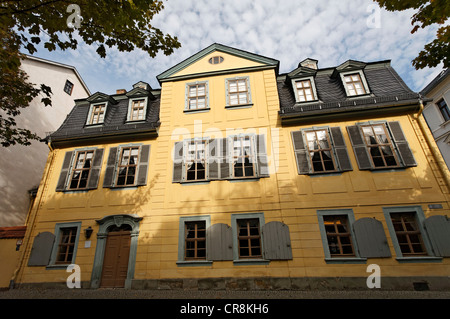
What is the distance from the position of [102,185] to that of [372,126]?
12302mm

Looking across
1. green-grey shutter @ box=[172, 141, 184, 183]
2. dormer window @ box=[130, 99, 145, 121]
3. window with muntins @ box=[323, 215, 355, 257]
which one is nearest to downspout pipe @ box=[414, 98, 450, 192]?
window with muntins @ box=[323, 215, 355, 257]

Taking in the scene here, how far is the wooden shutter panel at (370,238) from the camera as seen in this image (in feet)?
24.7

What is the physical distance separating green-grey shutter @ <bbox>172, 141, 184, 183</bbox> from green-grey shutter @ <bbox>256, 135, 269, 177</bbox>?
3473mm

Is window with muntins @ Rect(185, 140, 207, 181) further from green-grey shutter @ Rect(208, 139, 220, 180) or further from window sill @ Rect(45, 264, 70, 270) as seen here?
window sill @ Rect(45, 264, 70, 270)

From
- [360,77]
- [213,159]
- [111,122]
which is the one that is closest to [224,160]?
[213,159]

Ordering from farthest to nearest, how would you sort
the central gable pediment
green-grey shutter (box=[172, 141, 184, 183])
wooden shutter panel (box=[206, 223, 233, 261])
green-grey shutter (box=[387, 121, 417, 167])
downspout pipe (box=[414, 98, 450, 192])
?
the central gable pediment → green-grey shutter (box=[172, 141, 184, 183]) → green-grey shutter (box=[387, 121, 417, 167]) → wooden shutter panel (box=[206, 223, 233, 261]) → downspout pipe (box=[414, 98, 450, 192])

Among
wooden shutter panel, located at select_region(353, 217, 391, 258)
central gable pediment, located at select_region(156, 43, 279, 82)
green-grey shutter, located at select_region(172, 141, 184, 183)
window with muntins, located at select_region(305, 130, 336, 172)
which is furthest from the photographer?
central gable pediment, located at select_region(156, 43, 279, 82)

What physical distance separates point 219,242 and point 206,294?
177 centimetres

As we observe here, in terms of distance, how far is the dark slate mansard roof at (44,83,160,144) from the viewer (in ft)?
34.9

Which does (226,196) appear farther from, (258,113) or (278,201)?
(258,113)

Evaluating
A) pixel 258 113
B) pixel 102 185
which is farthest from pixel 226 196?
pixel 102 185

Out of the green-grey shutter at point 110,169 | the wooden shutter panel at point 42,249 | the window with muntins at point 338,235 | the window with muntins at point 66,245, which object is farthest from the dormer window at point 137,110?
the window with muntins at point 338,235

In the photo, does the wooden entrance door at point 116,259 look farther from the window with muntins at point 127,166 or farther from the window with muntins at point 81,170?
the window with muntins at point 81,170

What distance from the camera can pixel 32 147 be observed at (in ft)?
50.6
